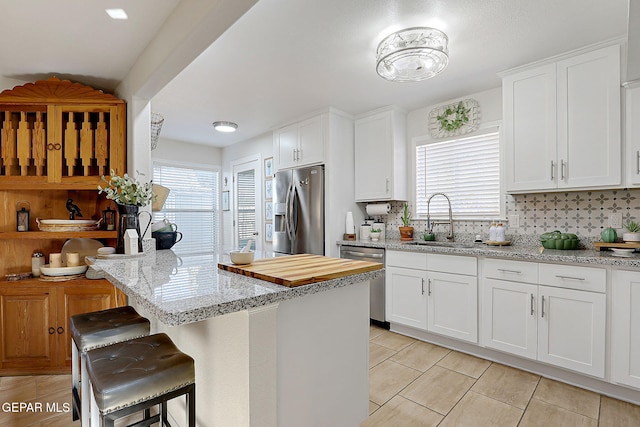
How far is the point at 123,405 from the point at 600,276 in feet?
8.84

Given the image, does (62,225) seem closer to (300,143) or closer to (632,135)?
(300,143)

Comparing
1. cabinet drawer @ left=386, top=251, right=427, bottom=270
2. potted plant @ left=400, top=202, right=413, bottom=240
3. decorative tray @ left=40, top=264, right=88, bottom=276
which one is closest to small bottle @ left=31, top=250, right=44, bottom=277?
decorative tray @ left=40, top=264, right=88, bottom=276

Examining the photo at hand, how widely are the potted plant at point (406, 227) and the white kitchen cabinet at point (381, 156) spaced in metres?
0.15

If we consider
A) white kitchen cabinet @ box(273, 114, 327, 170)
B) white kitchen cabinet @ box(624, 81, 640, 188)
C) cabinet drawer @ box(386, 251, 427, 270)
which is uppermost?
white kitchen cabinet @ box(273, 114, 327, 170)

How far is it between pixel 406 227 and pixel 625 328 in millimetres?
1924

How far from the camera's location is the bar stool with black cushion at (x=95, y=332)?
1.47 meters

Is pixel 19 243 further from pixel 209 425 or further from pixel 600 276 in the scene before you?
pixel 600 276

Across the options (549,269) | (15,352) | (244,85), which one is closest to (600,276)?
(549,269)

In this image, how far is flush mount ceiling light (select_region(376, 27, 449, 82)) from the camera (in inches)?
80.9

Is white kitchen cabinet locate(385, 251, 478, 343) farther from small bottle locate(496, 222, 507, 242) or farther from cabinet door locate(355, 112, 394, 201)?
cabinet door locate(355, 112, 394, 201)

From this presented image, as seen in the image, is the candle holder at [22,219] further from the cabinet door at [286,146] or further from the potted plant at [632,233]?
the potted plant at [632,233]

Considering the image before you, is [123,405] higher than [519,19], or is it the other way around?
[519,19]

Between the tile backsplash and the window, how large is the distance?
4.14 m

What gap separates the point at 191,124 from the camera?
4.28m
